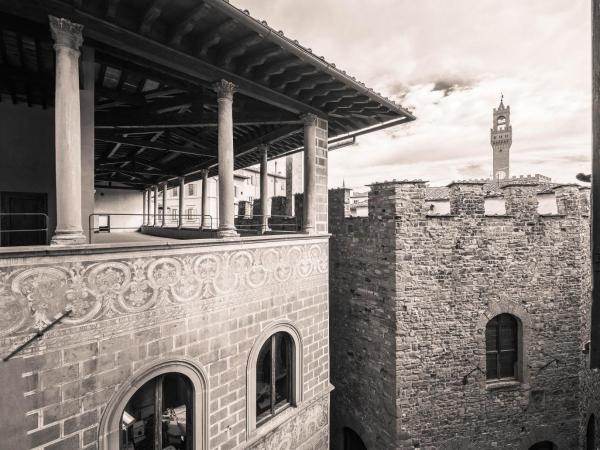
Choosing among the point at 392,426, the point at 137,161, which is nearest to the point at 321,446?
the point at 392,426

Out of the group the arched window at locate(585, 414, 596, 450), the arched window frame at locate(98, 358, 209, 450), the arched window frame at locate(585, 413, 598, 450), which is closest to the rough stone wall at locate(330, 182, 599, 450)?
the arched window frame at locate(585, 413, 598, 450)

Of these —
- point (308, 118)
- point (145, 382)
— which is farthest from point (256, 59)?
point (145, 382)

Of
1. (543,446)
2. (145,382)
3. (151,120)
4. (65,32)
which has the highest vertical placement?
(65,32)

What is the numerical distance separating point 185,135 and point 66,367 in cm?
727

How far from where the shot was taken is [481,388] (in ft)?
25.4

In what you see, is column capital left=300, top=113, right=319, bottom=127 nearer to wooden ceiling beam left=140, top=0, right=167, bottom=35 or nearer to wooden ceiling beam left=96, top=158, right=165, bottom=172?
wooden ceiling beam left=140, top=0, right=167, bottom=35

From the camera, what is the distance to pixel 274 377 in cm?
587

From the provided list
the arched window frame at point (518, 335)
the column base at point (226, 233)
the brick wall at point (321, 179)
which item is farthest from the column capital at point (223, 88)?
the arched window frame at point (518, 335)

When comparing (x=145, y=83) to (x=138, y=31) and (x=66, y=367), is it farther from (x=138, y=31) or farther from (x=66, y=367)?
(x=66, y=367)

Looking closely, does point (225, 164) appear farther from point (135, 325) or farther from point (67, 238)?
point (135, 325)

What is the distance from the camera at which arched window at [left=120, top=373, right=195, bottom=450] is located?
4012mm

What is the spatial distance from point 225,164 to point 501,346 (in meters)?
8.14

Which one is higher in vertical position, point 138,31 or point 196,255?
point 138,31

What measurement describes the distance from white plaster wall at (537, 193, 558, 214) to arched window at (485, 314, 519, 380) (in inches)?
118
